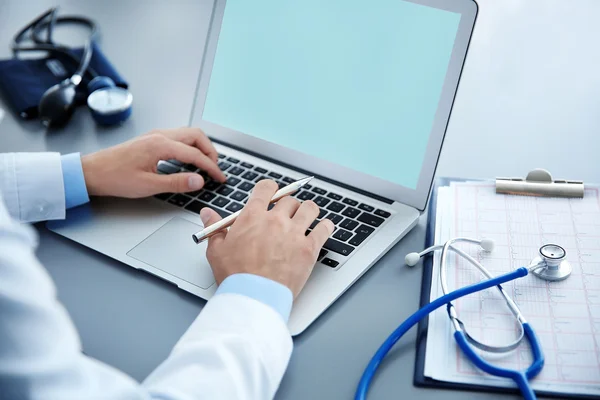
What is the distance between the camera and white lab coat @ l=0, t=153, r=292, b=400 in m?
0.55

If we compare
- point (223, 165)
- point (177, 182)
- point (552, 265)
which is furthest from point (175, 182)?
point (552, 265)

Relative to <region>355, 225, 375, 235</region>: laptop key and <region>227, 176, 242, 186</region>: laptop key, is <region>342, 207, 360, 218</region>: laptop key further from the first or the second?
<region>227, 176, 242, 186</region>: laptop key

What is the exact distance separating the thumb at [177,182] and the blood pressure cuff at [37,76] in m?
0.37

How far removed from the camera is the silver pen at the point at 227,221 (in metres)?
0.90

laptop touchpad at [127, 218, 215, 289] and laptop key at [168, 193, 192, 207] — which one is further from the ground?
laptop key at [168, 193, 192, 207]

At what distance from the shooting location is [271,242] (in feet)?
2.86

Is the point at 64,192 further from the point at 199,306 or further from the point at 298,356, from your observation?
the point at 298,356

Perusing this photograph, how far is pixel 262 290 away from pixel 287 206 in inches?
6.8

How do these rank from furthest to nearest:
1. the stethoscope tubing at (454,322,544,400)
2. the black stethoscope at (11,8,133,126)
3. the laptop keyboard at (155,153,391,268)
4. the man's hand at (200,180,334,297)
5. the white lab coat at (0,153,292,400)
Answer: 1. the black stethoscope at (11,8,133,126)
2. the laptop keyboard at (155,153,391,268)
3. the man's hand at (200,180,334,297)
4. the stethoscope tubing at (454,322,544,400)
5. the white lab coat at (0,153,292,400)

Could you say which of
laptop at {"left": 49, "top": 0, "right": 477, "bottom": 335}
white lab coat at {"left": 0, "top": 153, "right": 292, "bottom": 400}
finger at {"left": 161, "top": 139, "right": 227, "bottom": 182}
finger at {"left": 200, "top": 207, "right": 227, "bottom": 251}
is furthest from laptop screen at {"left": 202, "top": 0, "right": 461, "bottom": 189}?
white lab coat at {"left": 0, "top": 153, "right": 292, "bottom": 400}

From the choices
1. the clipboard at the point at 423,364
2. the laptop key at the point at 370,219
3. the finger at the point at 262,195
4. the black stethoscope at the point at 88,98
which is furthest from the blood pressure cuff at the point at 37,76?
the clipboard at the point at 423,364

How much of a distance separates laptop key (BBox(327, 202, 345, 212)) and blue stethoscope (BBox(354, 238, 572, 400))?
134mm

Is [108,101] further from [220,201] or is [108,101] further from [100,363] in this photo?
[100,363]

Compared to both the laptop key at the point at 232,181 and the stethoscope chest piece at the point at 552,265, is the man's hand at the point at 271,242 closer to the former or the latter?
the laptop key at the point at 232,181
